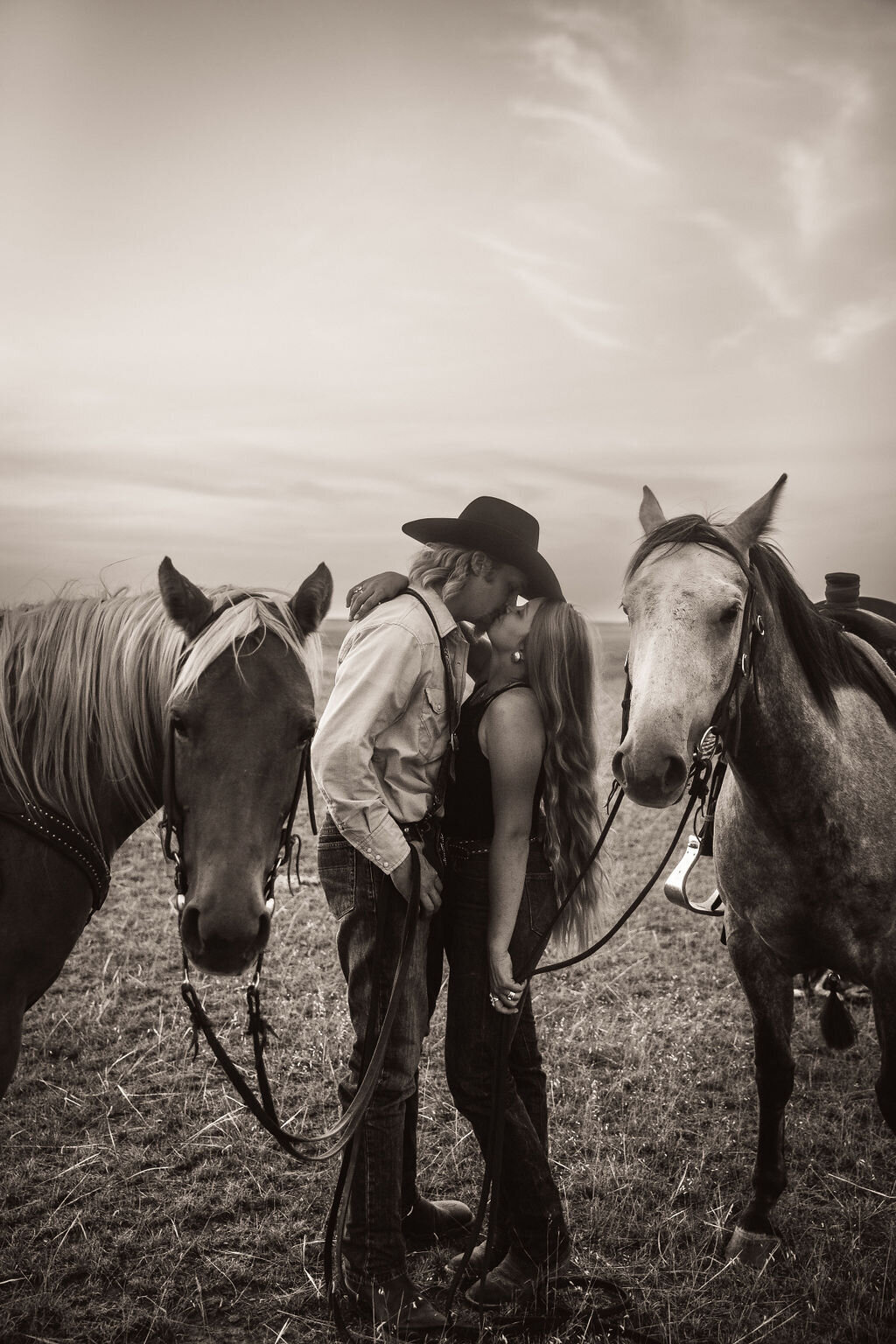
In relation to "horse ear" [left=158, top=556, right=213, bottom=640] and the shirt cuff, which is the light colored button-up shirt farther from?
"horse ear" [left=158, top=556, right=213, bottom=640]

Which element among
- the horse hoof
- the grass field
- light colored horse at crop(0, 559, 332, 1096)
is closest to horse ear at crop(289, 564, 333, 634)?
light colored horse at crop(0, 559, 332, 1096)

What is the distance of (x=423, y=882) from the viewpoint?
259 cm

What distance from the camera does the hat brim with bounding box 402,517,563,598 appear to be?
9.12 ft

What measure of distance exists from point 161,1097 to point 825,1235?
120 inches

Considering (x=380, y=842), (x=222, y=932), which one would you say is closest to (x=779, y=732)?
(x=380, y=842)

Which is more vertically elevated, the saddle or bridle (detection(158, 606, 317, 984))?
the saddle

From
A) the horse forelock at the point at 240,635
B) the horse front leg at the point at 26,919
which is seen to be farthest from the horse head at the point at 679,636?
the horse front leg at the point at 26,919

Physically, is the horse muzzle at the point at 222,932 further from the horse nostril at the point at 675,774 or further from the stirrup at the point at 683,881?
the stirrup at the point at 683,881

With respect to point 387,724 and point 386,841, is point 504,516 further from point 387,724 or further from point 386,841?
point 386,841

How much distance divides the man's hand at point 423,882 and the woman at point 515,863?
23 centimetres

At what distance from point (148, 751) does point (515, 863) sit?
1208mm

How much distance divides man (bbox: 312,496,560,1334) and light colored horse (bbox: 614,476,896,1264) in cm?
54

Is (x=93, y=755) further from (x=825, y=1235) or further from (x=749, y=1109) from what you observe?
(x=749, y=1109)

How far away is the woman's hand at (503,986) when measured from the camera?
2.75 m
